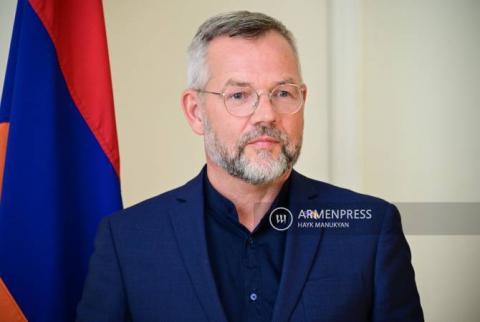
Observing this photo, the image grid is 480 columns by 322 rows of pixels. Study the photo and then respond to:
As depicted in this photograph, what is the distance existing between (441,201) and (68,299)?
207cm

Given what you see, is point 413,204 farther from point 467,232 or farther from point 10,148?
point 10,148

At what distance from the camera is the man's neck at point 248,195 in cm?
189

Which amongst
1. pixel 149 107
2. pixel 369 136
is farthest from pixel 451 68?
pixel 149 107

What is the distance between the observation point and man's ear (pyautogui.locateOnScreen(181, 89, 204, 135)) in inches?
77.5

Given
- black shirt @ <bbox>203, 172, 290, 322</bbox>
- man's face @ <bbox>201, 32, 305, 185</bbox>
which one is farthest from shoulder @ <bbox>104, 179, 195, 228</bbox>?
man's face @ <bbox>201, 32, 305, 185</bbox>

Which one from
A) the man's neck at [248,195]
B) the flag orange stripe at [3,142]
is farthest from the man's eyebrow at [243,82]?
the flag orange stripe at [3,142]

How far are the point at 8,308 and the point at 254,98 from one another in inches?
48.3

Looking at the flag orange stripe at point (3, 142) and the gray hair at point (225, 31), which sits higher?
the gray hair at point (225, 31)

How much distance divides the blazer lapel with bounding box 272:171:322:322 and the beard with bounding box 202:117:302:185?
0.58 feet

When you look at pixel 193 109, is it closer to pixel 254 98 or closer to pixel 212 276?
pixel 254 98

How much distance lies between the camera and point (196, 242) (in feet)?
5.82

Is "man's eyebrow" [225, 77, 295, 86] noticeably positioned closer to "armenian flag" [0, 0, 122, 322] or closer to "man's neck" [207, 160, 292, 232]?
"man's neck" [207, 160, 292, 232]

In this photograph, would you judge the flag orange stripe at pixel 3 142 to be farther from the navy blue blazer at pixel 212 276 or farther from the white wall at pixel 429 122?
the white wall at pixel 429 122

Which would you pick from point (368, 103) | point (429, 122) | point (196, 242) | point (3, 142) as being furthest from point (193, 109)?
point (429, 122)
